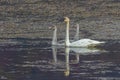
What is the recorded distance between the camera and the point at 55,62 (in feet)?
63.0

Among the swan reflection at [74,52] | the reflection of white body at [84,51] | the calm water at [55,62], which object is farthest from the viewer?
the reflection of white body at [84,51]

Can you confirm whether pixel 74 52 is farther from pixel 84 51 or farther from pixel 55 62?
pixel 55 62

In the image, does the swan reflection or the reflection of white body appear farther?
the reflection of white body

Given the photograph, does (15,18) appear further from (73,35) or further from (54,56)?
(54,56)

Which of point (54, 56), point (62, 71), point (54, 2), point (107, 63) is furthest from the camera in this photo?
point (54, 2)

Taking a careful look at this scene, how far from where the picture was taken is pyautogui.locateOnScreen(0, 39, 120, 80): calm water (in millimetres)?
16641

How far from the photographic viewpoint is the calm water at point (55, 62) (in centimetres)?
1664

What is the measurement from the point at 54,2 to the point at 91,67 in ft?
82.9

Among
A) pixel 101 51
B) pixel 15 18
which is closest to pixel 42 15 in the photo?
pixel 15 18

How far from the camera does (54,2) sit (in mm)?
43062

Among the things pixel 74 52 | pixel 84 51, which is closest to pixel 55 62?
pixel 74 52

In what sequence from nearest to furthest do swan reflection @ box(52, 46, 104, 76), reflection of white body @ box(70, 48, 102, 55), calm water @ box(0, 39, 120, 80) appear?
calm water @ box(0, 39, 120, 80), swan reflection @ box(52, 46, 104, 76), reflection of white body @ box(70, 48, 102, 55)

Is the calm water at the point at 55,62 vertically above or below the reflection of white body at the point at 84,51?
above

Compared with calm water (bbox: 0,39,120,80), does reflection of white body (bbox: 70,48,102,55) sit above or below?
below
